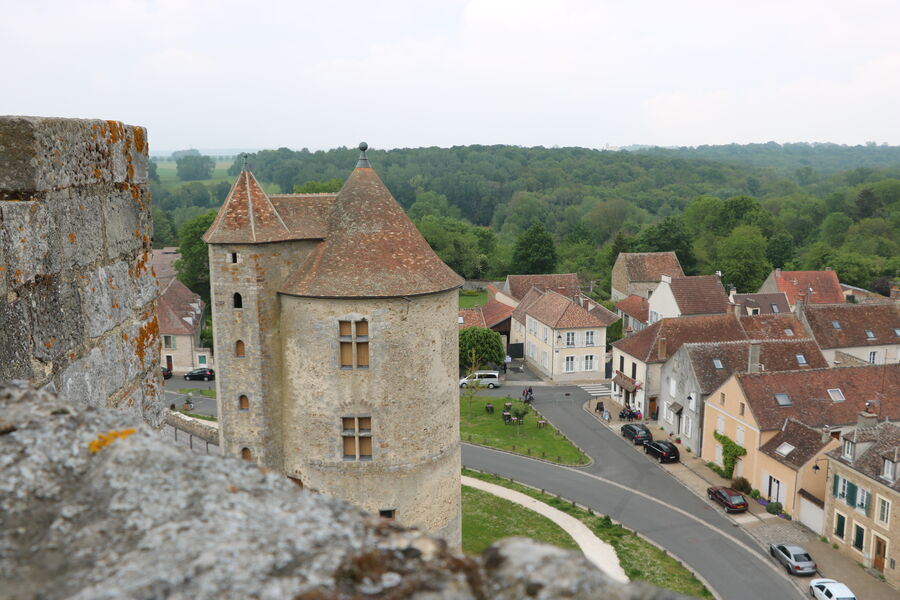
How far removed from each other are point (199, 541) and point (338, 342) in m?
18.8

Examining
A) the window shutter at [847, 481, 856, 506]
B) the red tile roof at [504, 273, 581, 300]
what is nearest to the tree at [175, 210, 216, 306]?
Answer: the red tile roof at [504, 273, 581, 300]

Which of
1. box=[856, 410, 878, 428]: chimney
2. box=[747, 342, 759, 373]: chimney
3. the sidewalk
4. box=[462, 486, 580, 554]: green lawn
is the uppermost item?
box=[747, 342, 759, 373]: chimney

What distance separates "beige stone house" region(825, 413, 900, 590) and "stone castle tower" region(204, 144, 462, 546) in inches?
641

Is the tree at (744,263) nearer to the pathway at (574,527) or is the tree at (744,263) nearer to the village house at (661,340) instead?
the village house at (661,340)

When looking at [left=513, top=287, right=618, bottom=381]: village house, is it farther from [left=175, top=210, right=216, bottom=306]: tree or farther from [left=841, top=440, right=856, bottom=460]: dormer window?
[left=175, top=210, right=216, bottom=306]: tree

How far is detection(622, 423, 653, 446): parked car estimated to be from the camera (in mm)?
40031

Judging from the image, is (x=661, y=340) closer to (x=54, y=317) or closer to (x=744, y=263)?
(x=744, y=263)

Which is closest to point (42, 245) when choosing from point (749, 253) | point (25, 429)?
point (25, 429)

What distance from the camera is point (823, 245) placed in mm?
84938

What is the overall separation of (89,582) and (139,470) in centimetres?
48

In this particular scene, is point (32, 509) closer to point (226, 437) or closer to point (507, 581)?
point (507, 581)

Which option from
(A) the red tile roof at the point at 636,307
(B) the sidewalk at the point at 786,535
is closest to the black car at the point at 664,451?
(B) the sidewalk at the point at 786,535

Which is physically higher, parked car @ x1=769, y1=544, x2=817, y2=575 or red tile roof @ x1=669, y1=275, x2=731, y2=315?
red tile roof @ x1=669, y1=275, x2=731, y2=315

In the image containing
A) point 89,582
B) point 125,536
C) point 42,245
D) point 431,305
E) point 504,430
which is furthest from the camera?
point 504,430
